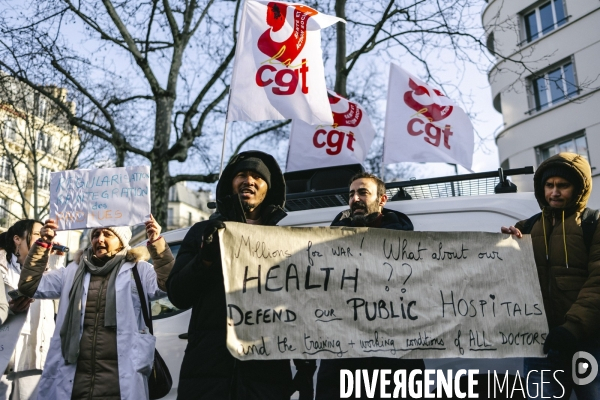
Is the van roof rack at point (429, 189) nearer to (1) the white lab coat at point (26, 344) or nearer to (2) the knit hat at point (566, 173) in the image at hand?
(2) the knit hat at point (566, 173)

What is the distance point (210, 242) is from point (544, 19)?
20.6 meters

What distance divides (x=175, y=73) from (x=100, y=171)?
25.2 feet

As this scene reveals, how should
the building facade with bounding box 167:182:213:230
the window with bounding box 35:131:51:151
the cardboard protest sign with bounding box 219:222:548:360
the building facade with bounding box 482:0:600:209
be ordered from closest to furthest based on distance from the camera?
the cardboard protest sign with bounding box 219:222:548:360 → the window with bounding box 35:131:51:151 → the building facade with bounding box 482:0:600:209 → the building facade with bounding box 167:182:213:230

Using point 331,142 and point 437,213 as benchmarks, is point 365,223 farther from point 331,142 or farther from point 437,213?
point 331,142

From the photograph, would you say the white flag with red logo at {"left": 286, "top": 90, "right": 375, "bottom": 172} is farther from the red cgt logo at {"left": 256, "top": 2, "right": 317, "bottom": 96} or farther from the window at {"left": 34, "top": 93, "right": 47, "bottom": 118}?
the window at {"left": 34, "top": 93, "right": 47, "bottom": 118}

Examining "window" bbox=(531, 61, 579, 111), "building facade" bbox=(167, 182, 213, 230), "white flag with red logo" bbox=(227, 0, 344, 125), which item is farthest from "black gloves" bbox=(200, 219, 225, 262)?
"building facade" bbox=(167, 182, 213, 230)

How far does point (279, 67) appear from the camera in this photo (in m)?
4.50

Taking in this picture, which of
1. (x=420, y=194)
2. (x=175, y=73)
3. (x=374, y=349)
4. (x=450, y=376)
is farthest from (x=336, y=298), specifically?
(x=175, y=73)

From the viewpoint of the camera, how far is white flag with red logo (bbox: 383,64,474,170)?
19.2 ft

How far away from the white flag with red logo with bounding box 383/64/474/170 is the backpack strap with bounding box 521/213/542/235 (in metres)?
2.67

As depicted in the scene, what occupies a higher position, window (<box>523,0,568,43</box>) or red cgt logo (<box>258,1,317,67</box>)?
window (<box>523,0,568,43</box>)

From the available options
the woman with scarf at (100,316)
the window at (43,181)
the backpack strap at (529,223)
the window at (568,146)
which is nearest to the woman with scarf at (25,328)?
the woman with scarf at (100,316)

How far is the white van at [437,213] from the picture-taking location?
3.41m

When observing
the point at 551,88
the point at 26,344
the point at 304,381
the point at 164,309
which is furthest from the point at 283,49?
the point at 551,88
